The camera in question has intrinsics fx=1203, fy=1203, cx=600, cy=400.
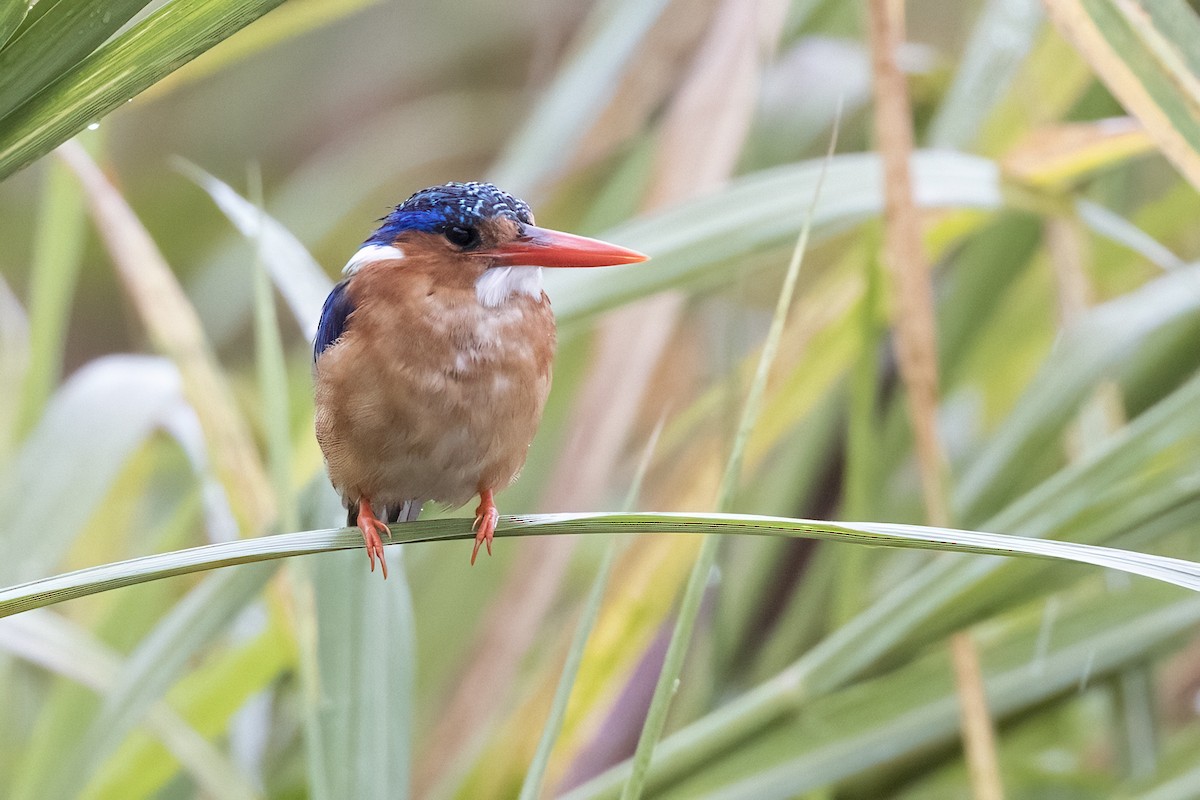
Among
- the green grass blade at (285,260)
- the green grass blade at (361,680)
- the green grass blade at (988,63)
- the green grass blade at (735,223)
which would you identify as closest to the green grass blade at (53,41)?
the green grass blade at (361,680)

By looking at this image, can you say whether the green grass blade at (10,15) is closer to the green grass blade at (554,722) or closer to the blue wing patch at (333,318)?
the green grass blade at (554,722)

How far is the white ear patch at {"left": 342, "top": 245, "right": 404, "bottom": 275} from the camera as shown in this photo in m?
1.55

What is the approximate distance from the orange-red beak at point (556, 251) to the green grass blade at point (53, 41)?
0.56 m

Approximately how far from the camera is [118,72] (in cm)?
82

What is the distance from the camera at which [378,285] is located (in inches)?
59.2

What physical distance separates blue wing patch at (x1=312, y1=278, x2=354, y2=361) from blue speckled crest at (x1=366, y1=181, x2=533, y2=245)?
11 centimetres

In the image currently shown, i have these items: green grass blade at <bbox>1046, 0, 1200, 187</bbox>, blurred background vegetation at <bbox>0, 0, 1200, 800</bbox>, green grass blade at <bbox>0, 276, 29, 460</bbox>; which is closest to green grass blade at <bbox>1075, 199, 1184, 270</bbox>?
blurred background vegetation at <bbox>0, 0, 1200, 800</bbox>

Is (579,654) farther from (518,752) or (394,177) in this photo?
(394,177)

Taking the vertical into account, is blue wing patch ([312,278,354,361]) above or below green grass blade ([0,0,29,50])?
above

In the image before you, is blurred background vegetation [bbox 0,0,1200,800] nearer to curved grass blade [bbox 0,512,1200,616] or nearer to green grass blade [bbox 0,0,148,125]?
green grass blade [bbox 0,0,148,125]

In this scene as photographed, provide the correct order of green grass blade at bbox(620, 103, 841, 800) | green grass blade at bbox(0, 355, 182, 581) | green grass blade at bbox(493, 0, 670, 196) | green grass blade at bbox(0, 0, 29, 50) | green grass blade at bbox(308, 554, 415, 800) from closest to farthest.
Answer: green grass blade at bbox(0, 0, 29, 50) → green grass blade at bbox(620, 103, 841, 800) → green grass blade at bbox(308, 554, 415, 800) → green grass blade at bbox(0, 355, 182, 581) → green grass blade at bbox(493, 0, 670, 196)

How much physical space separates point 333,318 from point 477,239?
21cm

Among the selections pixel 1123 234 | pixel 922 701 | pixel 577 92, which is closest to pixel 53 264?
pixel 577 92

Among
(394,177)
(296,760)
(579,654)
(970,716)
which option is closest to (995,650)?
(970,716)
